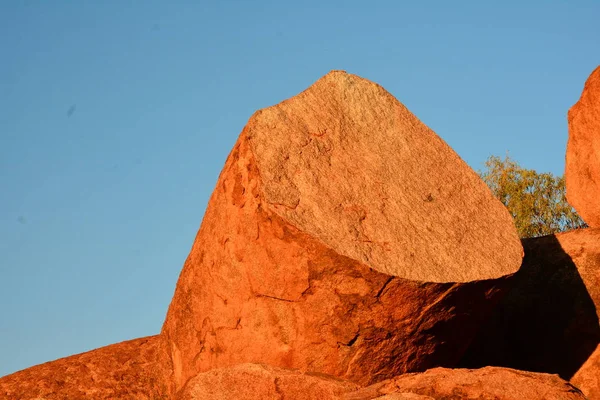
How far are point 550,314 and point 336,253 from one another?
216 centimetres

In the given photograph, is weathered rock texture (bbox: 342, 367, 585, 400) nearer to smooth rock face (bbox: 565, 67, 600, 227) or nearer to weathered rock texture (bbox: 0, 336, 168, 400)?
weathered rock texture (bbox: 0, 336, 168, 400)

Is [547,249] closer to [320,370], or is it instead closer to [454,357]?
[454,357]

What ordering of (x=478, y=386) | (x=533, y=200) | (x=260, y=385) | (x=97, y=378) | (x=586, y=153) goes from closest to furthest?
(x=478, y=386) → (x=260, y=385) → (x=97, y=378) → (x=586, y=153) → (x=533, y=200)

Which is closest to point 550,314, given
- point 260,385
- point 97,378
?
point 260,385

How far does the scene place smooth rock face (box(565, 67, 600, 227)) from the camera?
6383 mm

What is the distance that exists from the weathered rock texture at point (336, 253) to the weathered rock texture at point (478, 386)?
445 mm

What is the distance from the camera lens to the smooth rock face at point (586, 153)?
638cm

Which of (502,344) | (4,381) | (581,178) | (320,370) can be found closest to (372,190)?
(320,370)

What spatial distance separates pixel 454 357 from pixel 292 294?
116 cm

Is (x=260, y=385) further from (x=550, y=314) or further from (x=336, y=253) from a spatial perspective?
(x=550, y=314)

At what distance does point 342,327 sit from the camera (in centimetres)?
486

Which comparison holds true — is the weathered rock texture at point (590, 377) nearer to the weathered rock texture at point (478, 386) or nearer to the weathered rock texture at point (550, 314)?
the weathered rock texture at point (550, 314)

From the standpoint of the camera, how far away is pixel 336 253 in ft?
15.3

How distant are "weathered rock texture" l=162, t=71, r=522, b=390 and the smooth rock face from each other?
1132 millimetres
